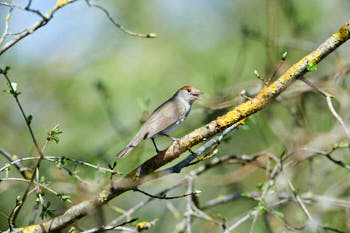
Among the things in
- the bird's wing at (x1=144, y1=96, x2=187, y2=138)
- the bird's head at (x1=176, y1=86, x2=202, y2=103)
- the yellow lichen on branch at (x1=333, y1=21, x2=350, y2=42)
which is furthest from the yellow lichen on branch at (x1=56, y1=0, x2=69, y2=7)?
the bird's head at (x1=176, y1=86, x2=202, y2=103)

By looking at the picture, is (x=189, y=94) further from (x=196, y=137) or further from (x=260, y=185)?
(x=196, y=137)

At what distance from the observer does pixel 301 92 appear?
5863 millimetres

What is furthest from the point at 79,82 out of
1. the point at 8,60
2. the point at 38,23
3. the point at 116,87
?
the point at 38,23

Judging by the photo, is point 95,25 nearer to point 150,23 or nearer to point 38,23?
point 150,23

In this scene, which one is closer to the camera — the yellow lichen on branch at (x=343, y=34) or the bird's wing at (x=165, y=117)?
the yellow lichen on branch at (x=343, y=34)

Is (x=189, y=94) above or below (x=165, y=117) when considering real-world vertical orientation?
above

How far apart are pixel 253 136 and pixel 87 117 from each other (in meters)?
3.72

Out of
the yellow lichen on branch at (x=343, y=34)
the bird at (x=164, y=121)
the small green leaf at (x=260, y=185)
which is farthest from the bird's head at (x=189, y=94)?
the yellow lichen on branch at (x=343, y=34)

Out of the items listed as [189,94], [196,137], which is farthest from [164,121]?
[196,137]

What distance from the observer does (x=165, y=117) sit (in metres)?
5.13

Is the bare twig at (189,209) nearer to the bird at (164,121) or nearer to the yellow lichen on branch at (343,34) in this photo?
the bird at (164,121)

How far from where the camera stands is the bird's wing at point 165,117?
4879mm

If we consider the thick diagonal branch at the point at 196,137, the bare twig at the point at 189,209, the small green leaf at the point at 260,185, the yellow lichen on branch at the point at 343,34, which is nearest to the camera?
the yellow lichen on branch at the point at 343,34

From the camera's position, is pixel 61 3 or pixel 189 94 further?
pixel 189 94
